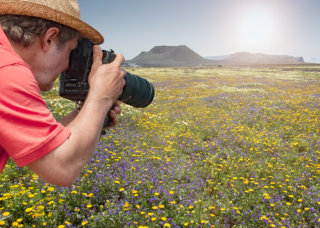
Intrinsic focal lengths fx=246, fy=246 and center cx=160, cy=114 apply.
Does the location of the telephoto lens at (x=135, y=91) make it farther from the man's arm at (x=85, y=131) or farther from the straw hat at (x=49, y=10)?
the straw hat at (x=49, y=10)

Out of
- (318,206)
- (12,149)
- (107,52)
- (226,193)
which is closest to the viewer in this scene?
(12,149)

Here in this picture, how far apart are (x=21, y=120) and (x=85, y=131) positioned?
30cm

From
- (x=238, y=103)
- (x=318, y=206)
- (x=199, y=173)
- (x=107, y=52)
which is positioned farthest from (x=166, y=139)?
(x=238, y=103)

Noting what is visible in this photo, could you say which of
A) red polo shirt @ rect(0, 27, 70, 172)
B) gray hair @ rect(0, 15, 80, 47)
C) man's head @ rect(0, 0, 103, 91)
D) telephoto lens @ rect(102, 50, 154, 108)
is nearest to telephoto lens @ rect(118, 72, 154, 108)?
telephoto lens @ rect(102, 50, 154, 108)

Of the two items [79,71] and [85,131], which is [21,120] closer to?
[85,131]

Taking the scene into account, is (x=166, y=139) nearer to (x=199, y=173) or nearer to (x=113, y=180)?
(x=199, y=173)

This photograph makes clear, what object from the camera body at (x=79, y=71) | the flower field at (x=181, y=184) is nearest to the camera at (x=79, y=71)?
the camera body at (x=79, y=71)

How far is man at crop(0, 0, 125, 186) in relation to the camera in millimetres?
1049

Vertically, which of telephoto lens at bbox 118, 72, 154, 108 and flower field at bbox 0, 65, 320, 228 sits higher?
telephoto lens at bbox 118, 72, 154, 108

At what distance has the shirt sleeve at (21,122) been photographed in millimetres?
1031

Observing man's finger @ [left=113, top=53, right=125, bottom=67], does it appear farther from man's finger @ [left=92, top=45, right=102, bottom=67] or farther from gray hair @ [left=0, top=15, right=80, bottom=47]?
gray hair @ [left=0, top=15, right=80, bottom=47]

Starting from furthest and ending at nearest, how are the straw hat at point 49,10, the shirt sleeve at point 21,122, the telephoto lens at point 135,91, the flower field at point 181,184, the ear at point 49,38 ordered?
1. the flower field at point 181,184
2. the telephoto lens at point 135,91
3. the ear at point 49,38
4. the straw hat at point 49,10
5. the shirt sleeve at point 21,122

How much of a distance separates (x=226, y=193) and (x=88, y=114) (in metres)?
3.83

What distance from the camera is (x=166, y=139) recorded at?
7348mm
